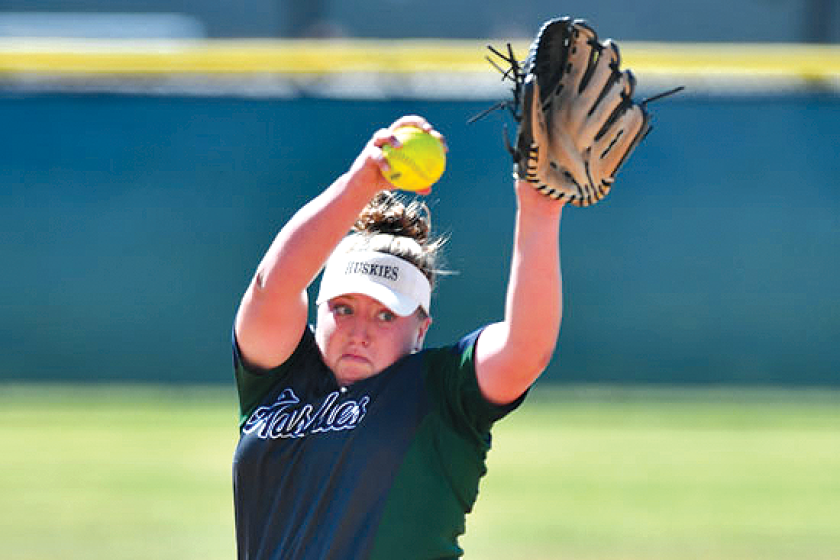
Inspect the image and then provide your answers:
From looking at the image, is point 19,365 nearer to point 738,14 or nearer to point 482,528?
point 482,528

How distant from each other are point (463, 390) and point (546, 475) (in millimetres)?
5097

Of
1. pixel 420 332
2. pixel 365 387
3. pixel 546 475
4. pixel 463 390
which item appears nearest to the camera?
pixel 463 390

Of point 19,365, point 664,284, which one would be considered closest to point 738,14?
point 664,284

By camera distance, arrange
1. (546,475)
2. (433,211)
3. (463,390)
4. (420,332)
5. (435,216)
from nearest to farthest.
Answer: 1. (463,390)
2. (420,332)
3. (546,475)
4. (433,211)
5. (435,216)

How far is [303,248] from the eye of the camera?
2.48 metres

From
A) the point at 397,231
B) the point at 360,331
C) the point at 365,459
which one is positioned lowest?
the point at 365,459

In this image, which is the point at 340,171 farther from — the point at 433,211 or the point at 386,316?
the point at 386,316

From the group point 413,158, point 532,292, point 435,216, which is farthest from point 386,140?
point 435,216

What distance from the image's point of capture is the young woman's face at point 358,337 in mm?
2740

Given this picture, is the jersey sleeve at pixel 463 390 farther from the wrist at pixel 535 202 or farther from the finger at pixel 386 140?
the finger at pixel 386 140

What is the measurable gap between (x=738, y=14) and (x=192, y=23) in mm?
5430

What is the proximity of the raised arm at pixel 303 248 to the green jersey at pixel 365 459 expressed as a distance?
124 millimetres

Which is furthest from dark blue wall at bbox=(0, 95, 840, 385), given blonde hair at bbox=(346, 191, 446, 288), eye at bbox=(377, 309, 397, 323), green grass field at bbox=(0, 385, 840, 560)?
eye at bbox=(377, 309, 397, 323)

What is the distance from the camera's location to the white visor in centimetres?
273
